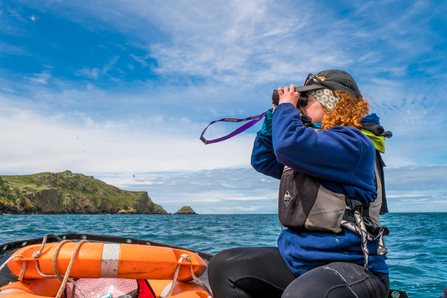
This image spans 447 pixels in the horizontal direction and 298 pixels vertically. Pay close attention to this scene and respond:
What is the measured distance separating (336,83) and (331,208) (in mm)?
859

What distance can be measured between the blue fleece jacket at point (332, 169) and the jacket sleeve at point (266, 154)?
0.43 meters

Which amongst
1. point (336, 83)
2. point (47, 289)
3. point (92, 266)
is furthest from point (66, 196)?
point (336, 83)

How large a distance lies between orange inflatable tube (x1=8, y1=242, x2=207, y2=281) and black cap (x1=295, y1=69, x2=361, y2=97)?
1787 millimetres

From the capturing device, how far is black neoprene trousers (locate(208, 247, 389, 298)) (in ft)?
4.78

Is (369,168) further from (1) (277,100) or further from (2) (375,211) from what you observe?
(1) (277,100)

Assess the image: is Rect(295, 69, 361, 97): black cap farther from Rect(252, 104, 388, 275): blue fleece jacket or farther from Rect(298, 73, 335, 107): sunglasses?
Rect(252, 104, 388, 275): blue fleece jacket

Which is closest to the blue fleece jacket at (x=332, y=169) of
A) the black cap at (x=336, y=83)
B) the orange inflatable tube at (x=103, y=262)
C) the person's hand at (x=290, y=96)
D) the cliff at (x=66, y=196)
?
the person's hand at (x=290, y=96)

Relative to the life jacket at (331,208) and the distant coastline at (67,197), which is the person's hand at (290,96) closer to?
the life jacket at (331,208)

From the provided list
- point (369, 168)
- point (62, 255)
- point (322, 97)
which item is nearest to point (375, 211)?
point (369, 168)

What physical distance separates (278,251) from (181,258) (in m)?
1.08

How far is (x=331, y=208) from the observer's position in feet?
5.44

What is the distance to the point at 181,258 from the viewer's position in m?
2.73

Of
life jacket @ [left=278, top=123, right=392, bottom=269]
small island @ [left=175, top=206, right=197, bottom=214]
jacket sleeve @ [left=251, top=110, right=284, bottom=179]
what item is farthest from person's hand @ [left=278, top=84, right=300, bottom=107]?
small island @ [left=175, top=206, right=197, bottom=214]

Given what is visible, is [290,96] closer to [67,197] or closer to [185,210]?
[67,197]
